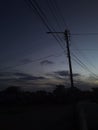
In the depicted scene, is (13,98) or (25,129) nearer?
(25,129)

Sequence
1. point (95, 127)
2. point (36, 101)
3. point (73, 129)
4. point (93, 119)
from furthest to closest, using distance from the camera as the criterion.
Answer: point (36, 101) < point (93, 119) < point (95, 127) < point (73, 129)

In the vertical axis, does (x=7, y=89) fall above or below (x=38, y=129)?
above

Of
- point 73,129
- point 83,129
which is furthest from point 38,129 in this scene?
point 83,129

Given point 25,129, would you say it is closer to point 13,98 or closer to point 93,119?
point 93,119

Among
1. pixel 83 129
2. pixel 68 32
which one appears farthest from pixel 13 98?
pixel 83 129

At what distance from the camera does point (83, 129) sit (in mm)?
14375

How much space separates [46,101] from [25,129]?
1639 inches

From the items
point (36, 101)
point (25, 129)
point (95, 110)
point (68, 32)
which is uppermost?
point (68, 32)

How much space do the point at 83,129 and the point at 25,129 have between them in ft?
19.1

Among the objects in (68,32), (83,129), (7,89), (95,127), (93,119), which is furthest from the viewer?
(7,89)

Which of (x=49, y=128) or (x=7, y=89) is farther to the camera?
(x=7, y=89)

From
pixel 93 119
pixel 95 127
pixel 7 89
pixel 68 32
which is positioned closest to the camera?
pixel 95 127

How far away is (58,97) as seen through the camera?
59312 millimetres

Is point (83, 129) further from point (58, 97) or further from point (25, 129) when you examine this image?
point (58, 97)
